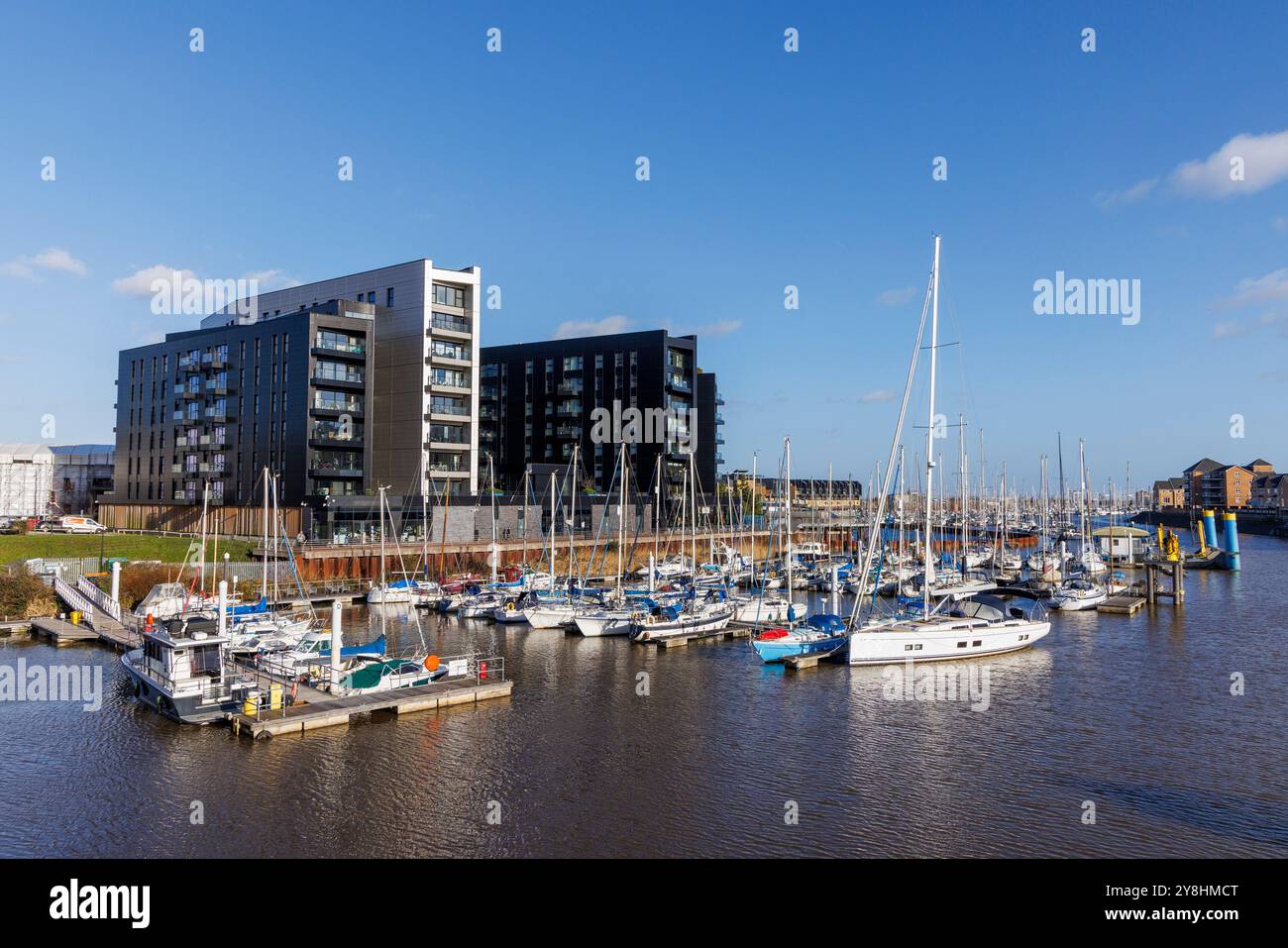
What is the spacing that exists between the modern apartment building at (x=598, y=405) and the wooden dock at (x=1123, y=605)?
51722 mm

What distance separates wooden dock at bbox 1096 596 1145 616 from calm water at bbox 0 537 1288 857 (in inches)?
978

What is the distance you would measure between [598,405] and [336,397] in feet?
132

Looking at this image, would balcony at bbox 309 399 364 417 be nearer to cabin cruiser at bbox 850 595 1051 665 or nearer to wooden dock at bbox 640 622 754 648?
wooden dock at bbox 640 622 754 648

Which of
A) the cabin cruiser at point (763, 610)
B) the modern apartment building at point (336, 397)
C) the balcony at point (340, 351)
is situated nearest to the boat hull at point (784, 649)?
the cabin cruiser at point (763, 610)

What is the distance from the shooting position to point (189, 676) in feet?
110

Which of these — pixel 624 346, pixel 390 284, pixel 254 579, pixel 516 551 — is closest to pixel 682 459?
pixel 624 346

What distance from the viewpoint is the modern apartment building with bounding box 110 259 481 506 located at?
87500mm

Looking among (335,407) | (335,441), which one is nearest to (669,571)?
(335,441)

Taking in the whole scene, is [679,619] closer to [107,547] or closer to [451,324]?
[451,324]

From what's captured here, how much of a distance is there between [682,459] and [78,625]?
262 feet

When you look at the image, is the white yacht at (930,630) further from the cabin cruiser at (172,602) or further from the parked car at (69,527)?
the parked car at (69,527)
